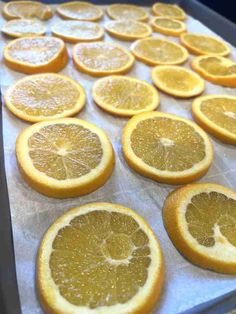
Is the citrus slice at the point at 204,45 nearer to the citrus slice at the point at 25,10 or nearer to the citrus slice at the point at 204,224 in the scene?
the citrus slice at the point at 25,10

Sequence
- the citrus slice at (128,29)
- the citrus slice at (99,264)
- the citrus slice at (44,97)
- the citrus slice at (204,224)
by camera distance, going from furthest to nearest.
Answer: the citrus slice at (128,29) → the citrus slice at (44,97) → the citrus slice at (204,224) → the citrus slice at (99,264)

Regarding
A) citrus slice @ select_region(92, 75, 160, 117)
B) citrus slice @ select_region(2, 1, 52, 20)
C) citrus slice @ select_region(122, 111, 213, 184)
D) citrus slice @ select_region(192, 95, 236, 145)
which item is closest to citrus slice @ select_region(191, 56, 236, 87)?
citrus slice @ select_region(192, 95, 236, 145)

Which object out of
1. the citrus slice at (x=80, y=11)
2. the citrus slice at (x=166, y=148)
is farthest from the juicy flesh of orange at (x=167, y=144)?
the citrus slice at (x=80, y=11)

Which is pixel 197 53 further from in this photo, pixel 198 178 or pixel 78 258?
pixel 78 258

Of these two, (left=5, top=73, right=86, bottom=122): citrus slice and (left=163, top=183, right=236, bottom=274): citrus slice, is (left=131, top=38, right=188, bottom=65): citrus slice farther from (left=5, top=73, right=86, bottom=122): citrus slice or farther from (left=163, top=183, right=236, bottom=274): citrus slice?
(left=163, top=183, right=236, bottom=274): citrus slice

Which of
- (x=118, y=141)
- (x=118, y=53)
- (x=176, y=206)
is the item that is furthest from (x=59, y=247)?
(x=118, y=53)

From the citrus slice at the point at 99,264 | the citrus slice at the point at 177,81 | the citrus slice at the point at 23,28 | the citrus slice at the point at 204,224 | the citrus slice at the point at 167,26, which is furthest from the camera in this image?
the citrus slice at the point at 167,26
